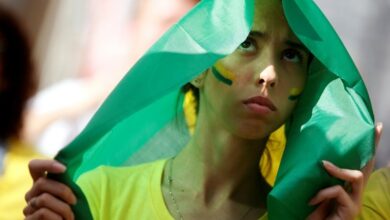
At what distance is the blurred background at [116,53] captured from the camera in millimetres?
4184

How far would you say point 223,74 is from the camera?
256cm

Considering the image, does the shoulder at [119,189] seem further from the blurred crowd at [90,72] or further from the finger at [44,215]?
the blurred crowd at [90,72]

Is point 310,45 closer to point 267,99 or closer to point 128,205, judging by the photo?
point 267,99

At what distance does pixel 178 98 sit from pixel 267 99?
1.04 ft

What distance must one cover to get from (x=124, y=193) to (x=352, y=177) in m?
0.47

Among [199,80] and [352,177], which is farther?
[199,80]

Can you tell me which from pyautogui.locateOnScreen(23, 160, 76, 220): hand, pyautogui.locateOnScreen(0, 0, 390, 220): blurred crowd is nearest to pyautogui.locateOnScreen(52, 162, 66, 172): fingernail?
pyautogui.locateOnScreen(23, 160, 76, 220): hand

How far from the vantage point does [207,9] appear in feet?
8.34

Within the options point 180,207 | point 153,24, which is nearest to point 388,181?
point 180,207

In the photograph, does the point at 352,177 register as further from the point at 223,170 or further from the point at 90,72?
the point at 90,72

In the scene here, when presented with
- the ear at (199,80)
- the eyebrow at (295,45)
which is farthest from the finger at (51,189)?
the eyebrow at (295,45)

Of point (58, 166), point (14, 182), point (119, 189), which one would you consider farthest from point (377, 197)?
point (14, 182)

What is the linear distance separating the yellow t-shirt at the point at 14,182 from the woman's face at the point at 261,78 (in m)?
1.33

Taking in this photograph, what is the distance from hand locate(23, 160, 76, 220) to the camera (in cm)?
235
